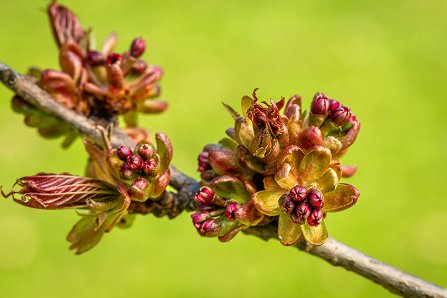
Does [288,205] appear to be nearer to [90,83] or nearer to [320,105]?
[320,105]

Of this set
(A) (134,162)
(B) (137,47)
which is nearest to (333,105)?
(A) (134,162)

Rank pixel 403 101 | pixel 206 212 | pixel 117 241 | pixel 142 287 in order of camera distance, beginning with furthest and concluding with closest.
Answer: pixel 403 101, pixel 117 241, pixel 142 287, pixel 206 212

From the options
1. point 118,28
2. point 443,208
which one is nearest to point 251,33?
point 118,28

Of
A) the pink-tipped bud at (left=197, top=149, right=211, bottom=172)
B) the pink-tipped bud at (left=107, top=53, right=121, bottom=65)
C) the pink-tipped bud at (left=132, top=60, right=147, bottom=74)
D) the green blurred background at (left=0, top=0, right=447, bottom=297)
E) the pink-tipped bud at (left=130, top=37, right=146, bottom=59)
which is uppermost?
the pink-tipped bud at (left=130, top=37, right=146, bottom=59)

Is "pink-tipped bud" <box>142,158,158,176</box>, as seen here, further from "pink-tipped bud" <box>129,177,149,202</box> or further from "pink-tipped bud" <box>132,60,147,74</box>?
"pink-tipped bud" <box>132,60,147,74</box>

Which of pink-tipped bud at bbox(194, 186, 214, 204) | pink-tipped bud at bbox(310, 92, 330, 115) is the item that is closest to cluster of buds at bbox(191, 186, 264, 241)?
pink-tipped bud at bbox(194, 186, 214, 204)

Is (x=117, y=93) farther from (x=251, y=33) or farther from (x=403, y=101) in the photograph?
(x=251, y=33)

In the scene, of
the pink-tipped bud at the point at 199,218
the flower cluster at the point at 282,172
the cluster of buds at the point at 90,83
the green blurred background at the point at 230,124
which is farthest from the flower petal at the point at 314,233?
the green blurred background at the point at 230,124
